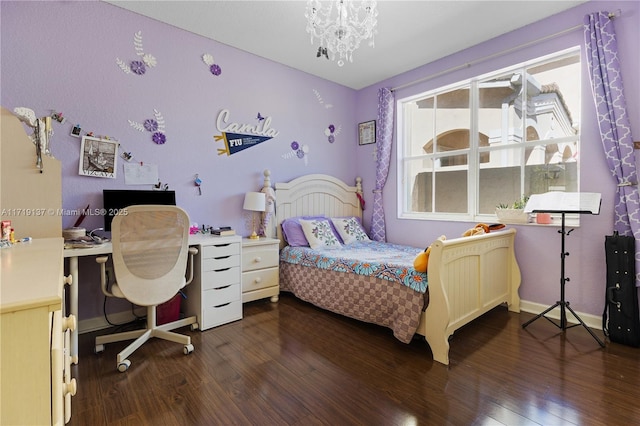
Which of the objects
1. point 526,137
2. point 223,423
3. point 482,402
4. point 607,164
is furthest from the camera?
point 526,137

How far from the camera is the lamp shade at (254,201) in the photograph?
10.6 feet

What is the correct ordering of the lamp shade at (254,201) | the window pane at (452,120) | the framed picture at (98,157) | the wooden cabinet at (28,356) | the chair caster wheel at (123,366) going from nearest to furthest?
the wooden cabinet at (28,356)
the chair caster wheel at (123,366)
the framed picture at (98,157)
the lamp shade at (254,201)
the window pane at (452,120)

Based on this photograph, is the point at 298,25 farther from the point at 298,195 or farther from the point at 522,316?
the point at 522,316

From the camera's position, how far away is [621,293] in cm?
227

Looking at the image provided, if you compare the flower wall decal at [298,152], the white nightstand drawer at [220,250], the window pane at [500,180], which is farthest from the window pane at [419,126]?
the white nightstand drawer at [220,250]

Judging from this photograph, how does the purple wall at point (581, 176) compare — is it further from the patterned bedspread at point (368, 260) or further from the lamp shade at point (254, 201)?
the lamp shade at point (254, 201)

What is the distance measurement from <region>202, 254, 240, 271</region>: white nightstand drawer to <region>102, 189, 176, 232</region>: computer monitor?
0.70 m

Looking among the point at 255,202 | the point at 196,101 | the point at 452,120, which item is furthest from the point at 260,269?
the point at 452,120

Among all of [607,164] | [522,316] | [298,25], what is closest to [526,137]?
[607,164]

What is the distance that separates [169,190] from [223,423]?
6.77ft

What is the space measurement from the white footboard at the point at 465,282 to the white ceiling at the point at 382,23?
192 centimetres

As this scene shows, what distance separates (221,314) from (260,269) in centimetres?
64

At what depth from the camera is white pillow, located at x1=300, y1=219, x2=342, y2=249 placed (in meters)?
3.39

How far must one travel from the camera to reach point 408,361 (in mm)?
2039
